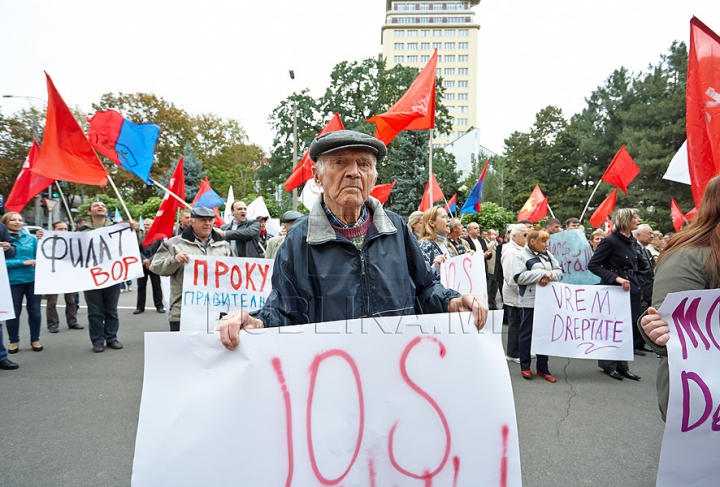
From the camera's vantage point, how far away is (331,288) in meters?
1.76

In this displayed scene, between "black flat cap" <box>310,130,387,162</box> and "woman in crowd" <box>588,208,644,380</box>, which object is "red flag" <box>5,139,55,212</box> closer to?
"black flat cap" <box>310,130,387,162</box>

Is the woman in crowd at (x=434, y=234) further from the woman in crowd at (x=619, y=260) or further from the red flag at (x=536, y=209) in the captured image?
the red flag at (x=536, y=209)

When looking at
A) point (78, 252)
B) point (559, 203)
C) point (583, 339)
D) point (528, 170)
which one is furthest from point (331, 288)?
point (528, 170)

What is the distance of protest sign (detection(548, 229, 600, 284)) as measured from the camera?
250 inches

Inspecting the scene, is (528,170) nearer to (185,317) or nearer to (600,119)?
(600,119)

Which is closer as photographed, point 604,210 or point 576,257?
point 576,257

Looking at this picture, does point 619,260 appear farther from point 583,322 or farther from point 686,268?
point 686,268

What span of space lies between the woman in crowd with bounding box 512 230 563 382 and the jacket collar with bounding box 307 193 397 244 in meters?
3.55

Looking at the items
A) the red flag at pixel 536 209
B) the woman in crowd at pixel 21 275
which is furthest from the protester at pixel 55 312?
the red flag at pixel 536 209

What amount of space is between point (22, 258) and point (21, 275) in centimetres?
22

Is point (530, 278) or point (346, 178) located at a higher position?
point (346, 178)

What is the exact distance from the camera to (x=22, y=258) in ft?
18.9

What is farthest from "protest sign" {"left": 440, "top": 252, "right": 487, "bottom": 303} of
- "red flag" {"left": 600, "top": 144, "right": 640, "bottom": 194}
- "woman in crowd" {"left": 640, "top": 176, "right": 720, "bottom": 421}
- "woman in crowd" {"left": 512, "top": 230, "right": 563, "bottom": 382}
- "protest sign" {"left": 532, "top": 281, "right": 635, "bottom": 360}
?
"red flag" {"left": 600, "top": 144, "right": 640, "bottom": 194}

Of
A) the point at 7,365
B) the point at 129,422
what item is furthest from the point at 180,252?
the point at 7,365
